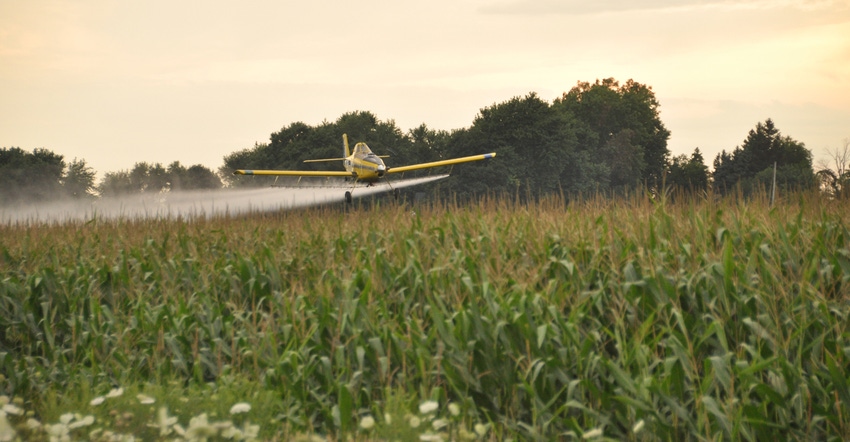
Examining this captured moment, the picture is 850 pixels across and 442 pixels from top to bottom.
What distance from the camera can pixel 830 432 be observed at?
7.73 meters

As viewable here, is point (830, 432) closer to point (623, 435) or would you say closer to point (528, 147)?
point (623, 435)

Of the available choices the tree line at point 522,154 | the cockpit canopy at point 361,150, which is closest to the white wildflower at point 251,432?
the cockpit canopy at point 361,150

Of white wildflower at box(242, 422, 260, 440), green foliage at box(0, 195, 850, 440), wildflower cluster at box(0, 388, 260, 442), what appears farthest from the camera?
green foliage at box(0, 195, 850, 440)

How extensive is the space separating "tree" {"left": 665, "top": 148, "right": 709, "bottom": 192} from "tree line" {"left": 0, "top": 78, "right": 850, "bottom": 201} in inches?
9.1

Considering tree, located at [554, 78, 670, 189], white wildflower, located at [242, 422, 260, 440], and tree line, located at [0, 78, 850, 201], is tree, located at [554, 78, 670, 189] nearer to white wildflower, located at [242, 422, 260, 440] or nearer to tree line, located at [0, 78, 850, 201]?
tree line, located at [0, 78, 850, 201]

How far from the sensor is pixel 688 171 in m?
109

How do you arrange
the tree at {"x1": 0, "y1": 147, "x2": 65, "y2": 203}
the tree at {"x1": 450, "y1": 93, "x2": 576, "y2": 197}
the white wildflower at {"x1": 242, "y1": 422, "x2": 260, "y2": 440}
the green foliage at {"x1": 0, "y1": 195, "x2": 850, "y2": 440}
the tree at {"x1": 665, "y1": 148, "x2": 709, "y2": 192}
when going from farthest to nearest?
the tree at {"x1": 665, "y1": 148, "x2": 709, "y2": 192} → the tree at {"x1": 0, "y1": 147, "x2": 65, "y2": 203} → the tree at {"x1": 450, "y1": 93, "x2": 576, "y2": 197} → the green foliage at {"x1": 0, "y1": 195, "x2": 850, "y2": 440} → the white wildflower at {"x1": 242, "y1": 422, "x2": 260, "y2": 440}

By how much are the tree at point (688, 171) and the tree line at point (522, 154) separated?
0.76 ft

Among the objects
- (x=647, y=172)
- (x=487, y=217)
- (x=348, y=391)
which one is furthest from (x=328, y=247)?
(x=647, y=172)

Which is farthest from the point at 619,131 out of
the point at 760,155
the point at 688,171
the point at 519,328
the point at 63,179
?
the point at 519,328

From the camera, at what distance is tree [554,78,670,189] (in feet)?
325

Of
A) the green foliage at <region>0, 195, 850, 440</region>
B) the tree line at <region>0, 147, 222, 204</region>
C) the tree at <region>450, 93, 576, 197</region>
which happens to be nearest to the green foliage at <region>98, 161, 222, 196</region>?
the tree line at <region>0, 147, 222, 204</region>

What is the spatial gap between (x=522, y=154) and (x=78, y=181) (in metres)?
53.2

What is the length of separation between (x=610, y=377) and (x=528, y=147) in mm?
76358
